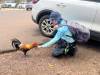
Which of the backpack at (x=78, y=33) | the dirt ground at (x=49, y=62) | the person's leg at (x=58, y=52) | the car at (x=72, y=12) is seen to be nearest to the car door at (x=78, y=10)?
the car at (x=72, y=12)

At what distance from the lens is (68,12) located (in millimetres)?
8938

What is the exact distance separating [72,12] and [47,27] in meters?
1.07

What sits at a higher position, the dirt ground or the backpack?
the backpack

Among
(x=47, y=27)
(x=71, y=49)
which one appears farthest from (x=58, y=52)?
(x=47, y=27)

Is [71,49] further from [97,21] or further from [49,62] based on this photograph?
[97,21]

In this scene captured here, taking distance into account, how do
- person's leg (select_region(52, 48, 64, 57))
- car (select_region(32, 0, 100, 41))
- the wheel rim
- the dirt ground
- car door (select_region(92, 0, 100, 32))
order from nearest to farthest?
the dirt ground → person's leg (select_region(52, 48, 64, 57)) → car door (select_region(92, 0, 100, 32)) → car (select_region(32, 0, 100, 41)) → the wheel rim

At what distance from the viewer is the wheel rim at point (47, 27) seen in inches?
372

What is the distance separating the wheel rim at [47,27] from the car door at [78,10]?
59 cm

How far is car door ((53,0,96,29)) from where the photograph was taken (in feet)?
27.5

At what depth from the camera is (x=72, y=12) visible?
28.9ft

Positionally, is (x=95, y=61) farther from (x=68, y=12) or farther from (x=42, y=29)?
(x=42, y=29)

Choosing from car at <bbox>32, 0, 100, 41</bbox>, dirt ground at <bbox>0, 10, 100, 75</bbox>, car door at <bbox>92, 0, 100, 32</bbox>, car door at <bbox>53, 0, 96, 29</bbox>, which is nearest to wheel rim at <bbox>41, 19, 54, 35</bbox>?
car at <bbox>32, 0, 100, 41</bbox>

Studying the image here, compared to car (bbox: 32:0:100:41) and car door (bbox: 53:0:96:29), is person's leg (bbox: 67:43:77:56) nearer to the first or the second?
car (bbox: 32:0:100:41)

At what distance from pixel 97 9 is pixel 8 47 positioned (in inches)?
101
